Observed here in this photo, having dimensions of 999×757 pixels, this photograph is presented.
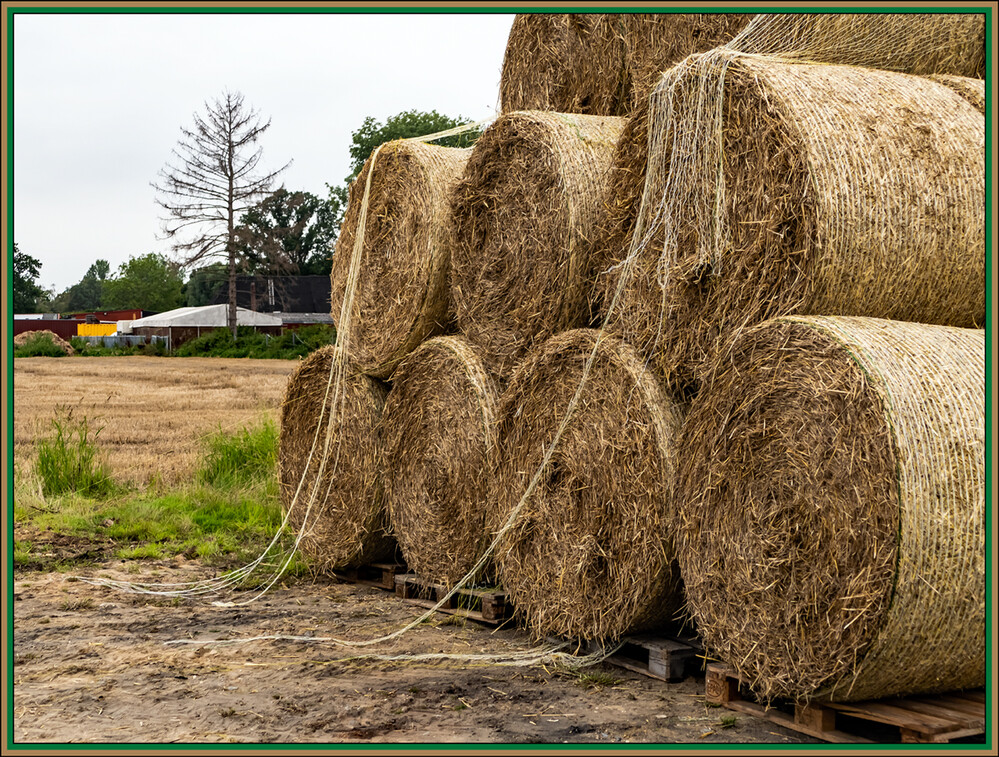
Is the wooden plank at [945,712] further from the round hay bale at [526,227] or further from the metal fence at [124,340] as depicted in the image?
the metal fence at [124,340]

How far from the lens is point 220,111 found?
1575 inches

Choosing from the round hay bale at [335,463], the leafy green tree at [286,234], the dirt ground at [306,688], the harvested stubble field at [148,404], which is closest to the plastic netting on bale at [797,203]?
the dirt ground at [306,688]

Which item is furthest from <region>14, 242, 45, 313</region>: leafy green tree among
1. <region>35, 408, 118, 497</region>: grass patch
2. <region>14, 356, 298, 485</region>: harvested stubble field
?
<region>35, 408, 118, 497</region>: grass patch

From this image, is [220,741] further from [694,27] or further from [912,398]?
[694,27]

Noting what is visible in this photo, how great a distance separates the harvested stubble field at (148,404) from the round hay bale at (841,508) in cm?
647

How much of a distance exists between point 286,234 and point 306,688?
41.4m

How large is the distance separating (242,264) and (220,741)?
135ft

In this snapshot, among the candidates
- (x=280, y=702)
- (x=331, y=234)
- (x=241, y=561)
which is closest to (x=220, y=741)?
(x=280, y=702)

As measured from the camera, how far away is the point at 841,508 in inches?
157

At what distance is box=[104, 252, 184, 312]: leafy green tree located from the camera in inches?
3226

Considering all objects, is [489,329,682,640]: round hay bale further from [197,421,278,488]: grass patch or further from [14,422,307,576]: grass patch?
[197,421,278,488]: grass patch

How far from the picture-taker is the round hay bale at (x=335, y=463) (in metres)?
7.25

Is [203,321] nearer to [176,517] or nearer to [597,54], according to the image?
[176,517]

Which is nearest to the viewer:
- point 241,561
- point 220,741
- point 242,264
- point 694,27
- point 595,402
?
point 220,741
